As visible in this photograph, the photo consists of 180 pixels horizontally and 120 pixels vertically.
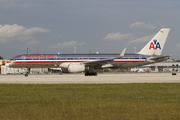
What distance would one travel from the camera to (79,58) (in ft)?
173

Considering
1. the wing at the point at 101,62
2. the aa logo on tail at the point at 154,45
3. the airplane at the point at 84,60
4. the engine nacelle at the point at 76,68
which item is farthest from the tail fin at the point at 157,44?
the engine nacelle at the point at 76,68

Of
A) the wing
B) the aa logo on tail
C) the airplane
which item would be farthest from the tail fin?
the wing

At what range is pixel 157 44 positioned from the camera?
56.6m

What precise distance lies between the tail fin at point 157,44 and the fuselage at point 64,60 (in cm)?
293

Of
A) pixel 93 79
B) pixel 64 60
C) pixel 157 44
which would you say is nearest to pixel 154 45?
pixel 157 44

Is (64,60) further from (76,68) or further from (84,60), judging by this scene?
(76,68)

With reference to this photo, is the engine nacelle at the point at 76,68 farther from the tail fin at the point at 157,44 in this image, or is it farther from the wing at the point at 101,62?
the tail fin at the point at 157,44

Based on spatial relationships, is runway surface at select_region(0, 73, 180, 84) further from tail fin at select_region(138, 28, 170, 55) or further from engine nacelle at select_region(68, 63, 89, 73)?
tail fin at select_region(138, 28, 170, 55)

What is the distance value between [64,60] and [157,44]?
19836mm

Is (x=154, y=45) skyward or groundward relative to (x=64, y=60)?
skyward
